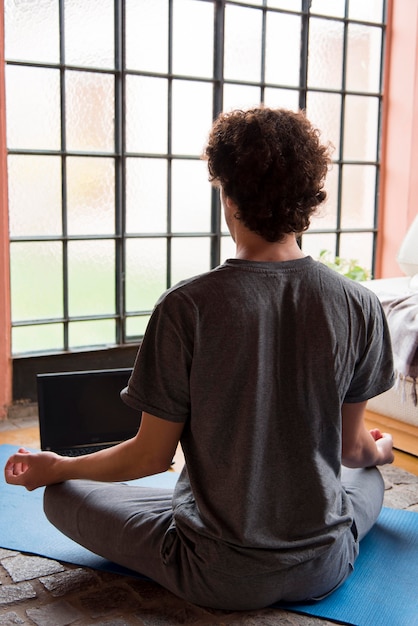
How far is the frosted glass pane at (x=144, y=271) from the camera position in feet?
12.0

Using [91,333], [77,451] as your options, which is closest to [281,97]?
[91,333]

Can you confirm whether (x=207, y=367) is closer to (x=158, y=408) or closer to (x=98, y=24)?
(x=158, y=408)

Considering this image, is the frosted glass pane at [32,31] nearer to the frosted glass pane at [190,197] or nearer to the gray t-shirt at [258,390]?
the frosted glass pane at [190,197]

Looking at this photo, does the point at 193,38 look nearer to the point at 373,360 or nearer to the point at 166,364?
the point at 373,360

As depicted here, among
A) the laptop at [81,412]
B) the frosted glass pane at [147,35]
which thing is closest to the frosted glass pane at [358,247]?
the frosted glass pane at [147,35]

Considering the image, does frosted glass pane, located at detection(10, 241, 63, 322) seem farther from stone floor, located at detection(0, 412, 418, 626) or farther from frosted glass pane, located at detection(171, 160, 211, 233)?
stone floor, located at detection(0, 412, 418, 626)

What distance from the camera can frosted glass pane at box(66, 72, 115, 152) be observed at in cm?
339

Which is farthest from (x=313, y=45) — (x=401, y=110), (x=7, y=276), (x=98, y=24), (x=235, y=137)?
(x=235, y=137)

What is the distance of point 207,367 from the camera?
1518 millimetres

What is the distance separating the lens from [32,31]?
3.24 m

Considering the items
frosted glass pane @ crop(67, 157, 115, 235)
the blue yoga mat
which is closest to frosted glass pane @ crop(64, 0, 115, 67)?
frosted glass pane @ crop(67, 157, 115, 235)

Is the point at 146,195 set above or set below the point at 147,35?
below

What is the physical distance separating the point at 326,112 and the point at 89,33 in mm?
1434

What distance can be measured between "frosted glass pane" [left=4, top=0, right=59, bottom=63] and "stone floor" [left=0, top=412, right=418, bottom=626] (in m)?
2.07
